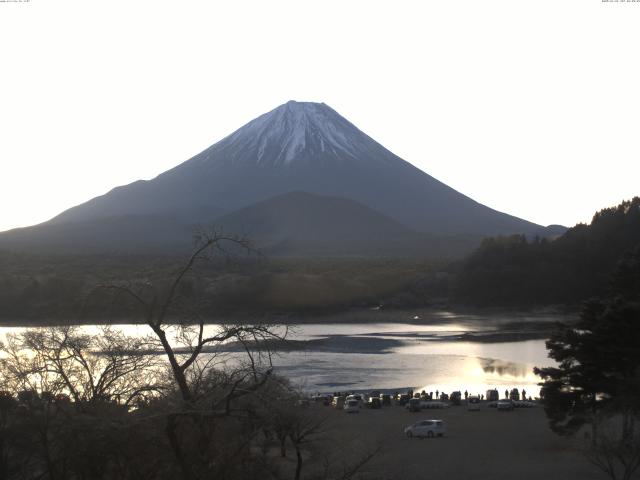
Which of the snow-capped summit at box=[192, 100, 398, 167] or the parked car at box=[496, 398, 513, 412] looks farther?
the snow-capped summit at box=[192, 100, 398, 167]

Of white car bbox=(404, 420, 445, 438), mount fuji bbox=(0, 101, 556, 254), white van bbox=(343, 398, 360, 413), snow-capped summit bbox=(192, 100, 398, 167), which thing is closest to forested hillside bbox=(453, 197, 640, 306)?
white van bbox=(343, 398, 360, 413)

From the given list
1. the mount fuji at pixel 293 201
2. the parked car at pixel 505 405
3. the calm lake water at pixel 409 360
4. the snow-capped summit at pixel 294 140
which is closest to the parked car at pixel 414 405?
the parked car at pixel 505 405

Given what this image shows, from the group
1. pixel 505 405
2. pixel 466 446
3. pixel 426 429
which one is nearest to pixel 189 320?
pixel 466 446

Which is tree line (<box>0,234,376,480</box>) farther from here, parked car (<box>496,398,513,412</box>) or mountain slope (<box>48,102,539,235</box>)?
mountain slope (<box>48,102,539,235</box>)

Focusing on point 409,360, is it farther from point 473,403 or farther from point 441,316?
point 441,316

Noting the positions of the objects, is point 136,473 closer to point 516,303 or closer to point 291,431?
point 291,431

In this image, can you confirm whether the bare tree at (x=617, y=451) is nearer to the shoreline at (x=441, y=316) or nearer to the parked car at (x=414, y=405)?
the parked car at (x=414, y=405)
